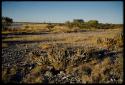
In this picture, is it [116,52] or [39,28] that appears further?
[39,28]

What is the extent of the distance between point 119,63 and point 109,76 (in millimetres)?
1239

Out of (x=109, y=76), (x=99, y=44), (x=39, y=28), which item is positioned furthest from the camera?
(x=39, y=28)

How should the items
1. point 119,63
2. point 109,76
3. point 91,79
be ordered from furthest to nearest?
point 119,63 → point 109,76 → point 91,79

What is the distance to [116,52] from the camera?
29.6 feet

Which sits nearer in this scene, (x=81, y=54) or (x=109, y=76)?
(x=109, y=76)

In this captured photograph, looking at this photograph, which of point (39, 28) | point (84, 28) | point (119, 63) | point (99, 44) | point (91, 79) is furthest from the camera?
point (84, 28)

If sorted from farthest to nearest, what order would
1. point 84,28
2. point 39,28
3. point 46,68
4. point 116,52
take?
1. point 84,28
2. point 39,28
3. point 116,52
4. point 46,68

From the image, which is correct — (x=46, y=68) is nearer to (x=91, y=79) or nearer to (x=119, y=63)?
(x=91, y=79)

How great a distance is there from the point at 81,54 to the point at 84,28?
1134 centimetres

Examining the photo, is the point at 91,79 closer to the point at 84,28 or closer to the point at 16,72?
the point at 16,72

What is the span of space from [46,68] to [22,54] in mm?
2377

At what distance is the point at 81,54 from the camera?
25.7 ft

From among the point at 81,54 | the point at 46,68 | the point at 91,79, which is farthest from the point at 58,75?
the point at 81,54

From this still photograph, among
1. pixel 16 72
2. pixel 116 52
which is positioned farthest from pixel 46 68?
pixel 116 52
